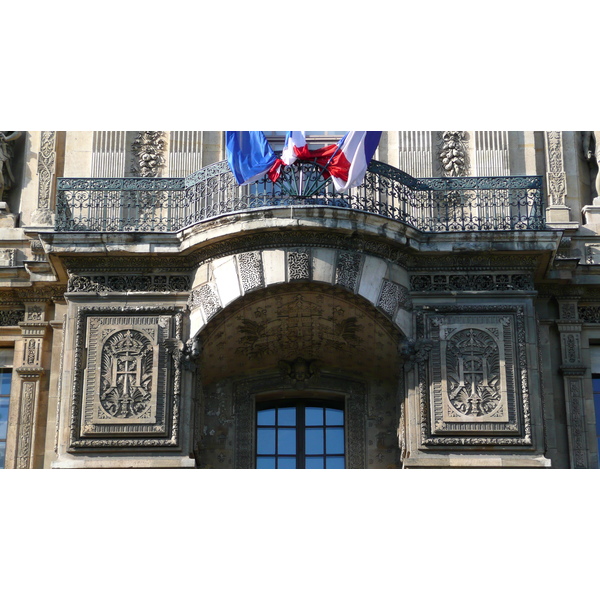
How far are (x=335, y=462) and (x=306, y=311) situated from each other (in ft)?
6.45

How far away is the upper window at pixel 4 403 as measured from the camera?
22.3 meters

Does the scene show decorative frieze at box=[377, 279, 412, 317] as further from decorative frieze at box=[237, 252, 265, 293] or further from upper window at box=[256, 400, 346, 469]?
upper window at box=[256, 400, 346, 469]

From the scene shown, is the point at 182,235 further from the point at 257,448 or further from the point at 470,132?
the point at 470,132

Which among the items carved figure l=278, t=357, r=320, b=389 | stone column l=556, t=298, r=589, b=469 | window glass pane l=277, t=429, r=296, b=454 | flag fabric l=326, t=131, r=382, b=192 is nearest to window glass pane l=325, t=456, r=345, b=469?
window glass pane l=277, t=429, r=296, b=454

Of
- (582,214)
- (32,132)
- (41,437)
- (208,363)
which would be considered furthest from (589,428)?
(32,132)

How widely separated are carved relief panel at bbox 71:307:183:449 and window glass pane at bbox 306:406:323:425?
209cm

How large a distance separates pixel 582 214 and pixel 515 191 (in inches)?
54.1

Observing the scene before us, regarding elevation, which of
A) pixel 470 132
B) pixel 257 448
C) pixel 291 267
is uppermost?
pixel 470 132

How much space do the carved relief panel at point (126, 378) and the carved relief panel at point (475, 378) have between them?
9.81 feet

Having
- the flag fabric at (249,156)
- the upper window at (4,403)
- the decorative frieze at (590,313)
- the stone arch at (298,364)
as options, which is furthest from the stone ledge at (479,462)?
the upper window at (4,403)

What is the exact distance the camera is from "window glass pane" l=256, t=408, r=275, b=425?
22625mm

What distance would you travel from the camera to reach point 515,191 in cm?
2234

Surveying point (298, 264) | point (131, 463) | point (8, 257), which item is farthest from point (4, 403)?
point (298, 264)

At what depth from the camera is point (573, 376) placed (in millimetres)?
22234
